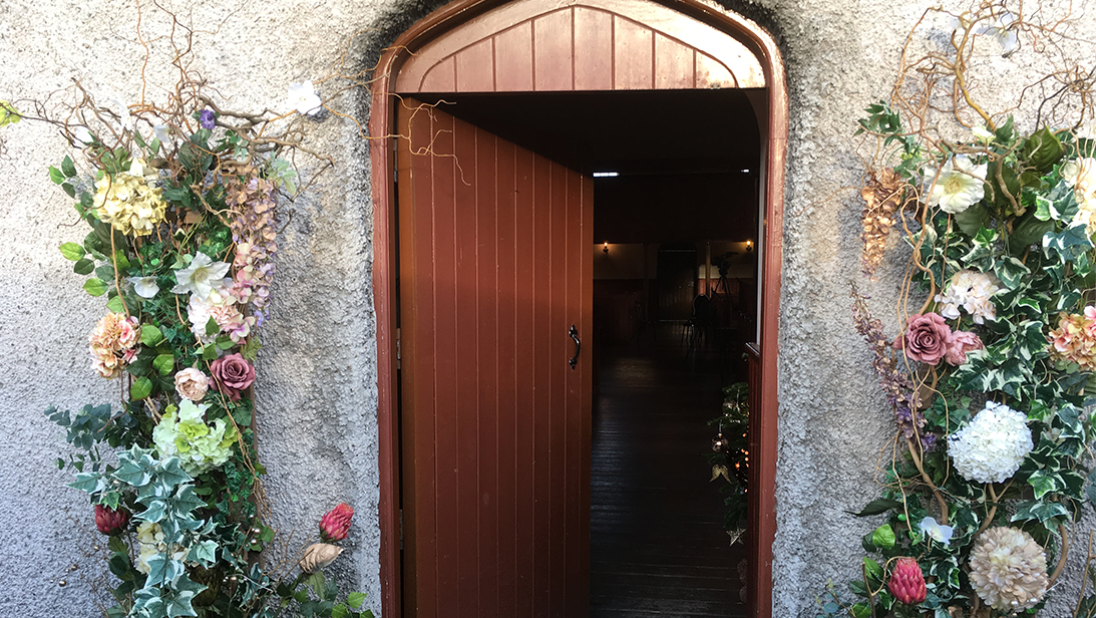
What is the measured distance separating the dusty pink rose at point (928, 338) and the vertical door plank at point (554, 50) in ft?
3.76

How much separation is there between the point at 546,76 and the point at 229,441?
4.43 ft

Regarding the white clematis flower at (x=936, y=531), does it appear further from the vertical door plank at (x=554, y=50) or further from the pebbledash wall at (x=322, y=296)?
the vertical door plank at (x=554, y=50)

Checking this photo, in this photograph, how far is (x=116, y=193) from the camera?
5.34 feet

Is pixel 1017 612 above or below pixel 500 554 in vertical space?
above

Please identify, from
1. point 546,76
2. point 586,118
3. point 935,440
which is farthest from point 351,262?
point 935,440

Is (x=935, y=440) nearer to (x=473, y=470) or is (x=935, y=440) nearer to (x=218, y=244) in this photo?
(x=473, y=470)

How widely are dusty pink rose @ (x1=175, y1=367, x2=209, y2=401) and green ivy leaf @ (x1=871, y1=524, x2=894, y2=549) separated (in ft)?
5.70

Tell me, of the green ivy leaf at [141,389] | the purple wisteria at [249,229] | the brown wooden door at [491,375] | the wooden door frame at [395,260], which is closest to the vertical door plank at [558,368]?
the brown wooden door at [491,375]

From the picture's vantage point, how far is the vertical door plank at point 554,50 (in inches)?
79.5

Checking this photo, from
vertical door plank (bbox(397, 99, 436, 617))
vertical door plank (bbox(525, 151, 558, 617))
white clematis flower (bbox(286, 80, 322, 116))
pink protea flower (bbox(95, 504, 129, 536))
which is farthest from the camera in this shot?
vertical door plank (bbox(525, 151, 558, 617))

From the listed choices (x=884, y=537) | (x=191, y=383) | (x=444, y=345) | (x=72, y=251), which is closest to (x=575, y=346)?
(x=444, y=345)

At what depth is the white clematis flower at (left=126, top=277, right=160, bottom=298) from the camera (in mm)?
1706

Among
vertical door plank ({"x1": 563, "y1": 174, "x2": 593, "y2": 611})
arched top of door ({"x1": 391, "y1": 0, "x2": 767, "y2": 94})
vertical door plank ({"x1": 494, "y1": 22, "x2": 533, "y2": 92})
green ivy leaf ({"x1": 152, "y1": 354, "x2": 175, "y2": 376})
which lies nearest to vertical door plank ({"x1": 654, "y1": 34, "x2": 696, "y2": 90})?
arched top of door ({"x1": 391, "y1": 0, "x2": 767, "y2": 94})

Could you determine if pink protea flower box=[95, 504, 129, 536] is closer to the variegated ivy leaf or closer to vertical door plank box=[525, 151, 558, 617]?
vertical door plank box=[525, 151, 558, 617]
